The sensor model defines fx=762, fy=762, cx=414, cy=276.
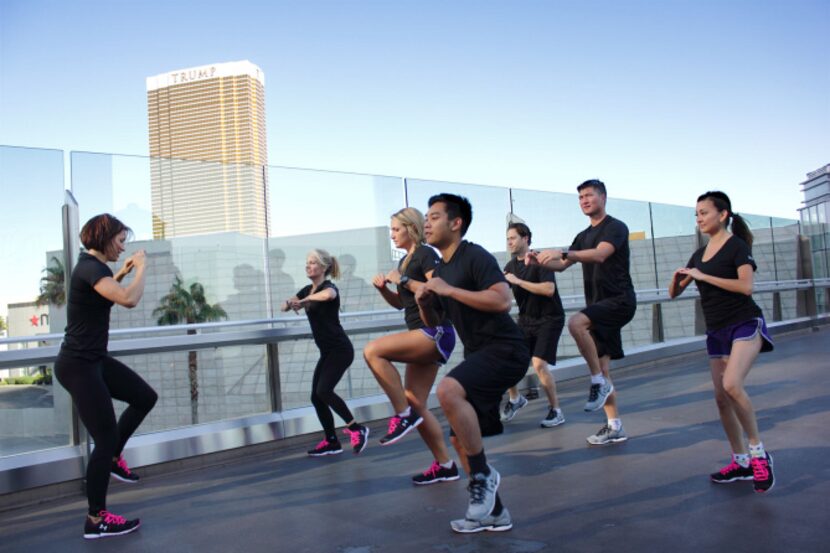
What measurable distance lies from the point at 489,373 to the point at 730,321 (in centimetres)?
165

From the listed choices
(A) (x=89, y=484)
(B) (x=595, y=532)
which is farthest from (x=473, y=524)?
(A) (x=89, y=484)

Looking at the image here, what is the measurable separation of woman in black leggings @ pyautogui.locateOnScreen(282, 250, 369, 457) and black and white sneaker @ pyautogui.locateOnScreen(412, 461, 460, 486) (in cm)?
138

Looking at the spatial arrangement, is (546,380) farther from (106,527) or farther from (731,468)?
(106,527)

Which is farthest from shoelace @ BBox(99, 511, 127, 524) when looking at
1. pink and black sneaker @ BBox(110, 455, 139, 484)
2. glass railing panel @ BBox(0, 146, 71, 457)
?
glass railing panel @ BBox(0, 146, 71, 457)

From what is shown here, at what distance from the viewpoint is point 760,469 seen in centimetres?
420

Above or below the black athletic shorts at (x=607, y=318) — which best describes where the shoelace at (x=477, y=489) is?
below

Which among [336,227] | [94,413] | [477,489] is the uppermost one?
[336,227]

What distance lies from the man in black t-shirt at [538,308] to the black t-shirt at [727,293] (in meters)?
2.64

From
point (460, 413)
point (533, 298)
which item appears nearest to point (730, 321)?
point (460, 413)

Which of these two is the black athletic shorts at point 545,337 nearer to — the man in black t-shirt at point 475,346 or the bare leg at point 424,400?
the bare leg at point 424,400

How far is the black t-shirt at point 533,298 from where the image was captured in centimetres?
739

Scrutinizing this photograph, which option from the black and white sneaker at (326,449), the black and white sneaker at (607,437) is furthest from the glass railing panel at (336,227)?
the black and white sneaker at (607,437)

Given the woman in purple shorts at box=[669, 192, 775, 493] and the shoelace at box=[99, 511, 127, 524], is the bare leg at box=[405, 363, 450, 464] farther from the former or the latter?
the shoelace at box=[99, 511, 127, 524]

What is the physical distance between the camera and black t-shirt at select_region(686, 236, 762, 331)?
4504 mm
